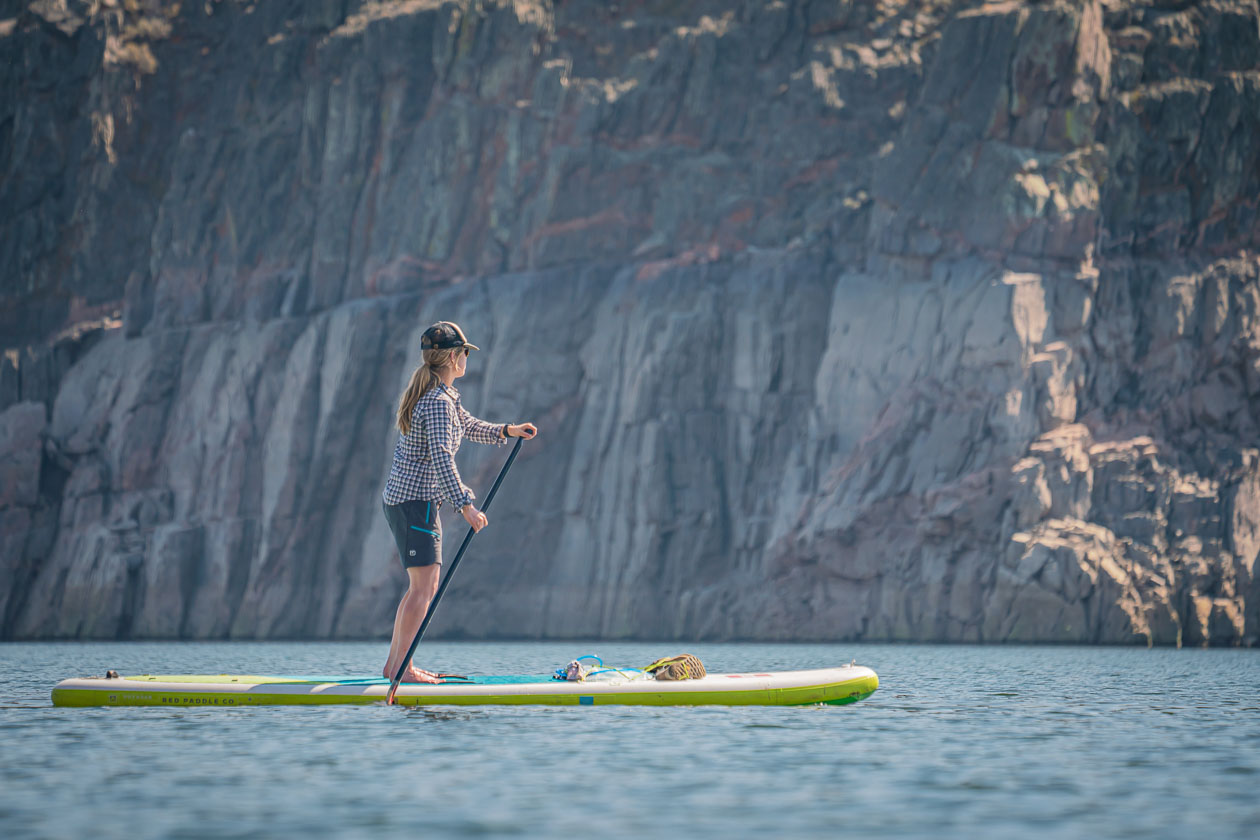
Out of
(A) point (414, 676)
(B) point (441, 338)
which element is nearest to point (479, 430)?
(B) point (441, 338)

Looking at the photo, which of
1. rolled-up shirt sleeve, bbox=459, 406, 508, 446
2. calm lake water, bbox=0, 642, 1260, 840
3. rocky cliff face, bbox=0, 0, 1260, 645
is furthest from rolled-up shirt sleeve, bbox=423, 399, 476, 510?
rocky cliff face, bbox=0, 0, 1260, 645

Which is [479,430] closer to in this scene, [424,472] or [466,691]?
[424,472]

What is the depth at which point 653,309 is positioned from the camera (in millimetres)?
53438

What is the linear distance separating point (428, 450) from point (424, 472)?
0.20 m

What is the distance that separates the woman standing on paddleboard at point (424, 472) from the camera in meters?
13.3

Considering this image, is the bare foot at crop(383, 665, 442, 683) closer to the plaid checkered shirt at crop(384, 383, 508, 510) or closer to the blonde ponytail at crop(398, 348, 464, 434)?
the plaid checkered shirt at crop(384, 383, 508, 510)

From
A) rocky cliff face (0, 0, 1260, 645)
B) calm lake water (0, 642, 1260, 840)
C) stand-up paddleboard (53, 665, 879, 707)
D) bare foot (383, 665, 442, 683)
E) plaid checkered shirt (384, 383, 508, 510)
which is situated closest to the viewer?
calm lake water (0, 642, 1260, 840)

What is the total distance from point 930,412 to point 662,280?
39.4ft

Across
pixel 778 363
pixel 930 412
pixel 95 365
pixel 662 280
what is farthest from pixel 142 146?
pixel 930 412

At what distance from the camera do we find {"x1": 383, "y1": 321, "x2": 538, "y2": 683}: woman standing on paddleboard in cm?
1330

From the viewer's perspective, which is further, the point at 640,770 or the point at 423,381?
the point at 423,381

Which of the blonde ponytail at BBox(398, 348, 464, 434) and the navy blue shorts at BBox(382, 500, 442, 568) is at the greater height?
the blonde ponytail at BBox(398, 348, 464, 434)

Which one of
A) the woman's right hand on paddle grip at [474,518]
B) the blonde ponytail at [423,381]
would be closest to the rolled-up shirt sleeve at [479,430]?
the blonde ponytail at [423,381]

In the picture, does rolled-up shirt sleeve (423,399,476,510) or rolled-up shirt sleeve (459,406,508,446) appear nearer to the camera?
rolled-up shirt sleeve (423,399,476,510)
